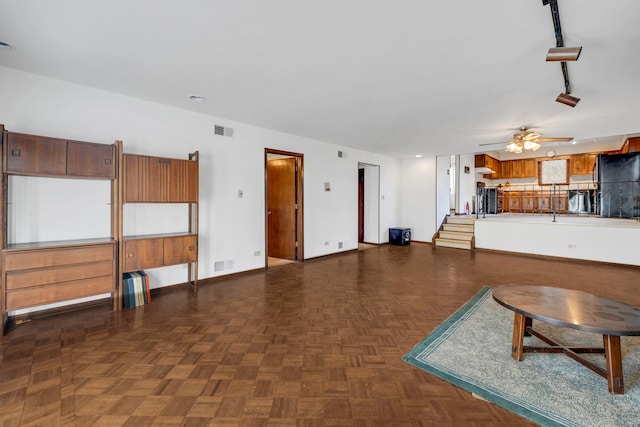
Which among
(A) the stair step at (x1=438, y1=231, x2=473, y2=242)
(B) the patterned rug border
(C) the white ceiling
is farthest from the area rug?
(A) the stair step at (x1=438, y1=231, x2=473, y2=242)

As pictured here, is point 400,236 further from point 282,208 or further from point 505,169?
point 505,169

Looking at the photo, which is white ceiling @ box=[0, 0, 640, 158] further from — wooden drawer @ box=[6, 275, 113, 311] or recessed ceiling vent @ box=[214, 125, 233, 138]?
wooden drawer @ box=[6, 275, 113, 311]

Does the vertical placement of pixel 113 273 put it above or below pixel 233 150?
below

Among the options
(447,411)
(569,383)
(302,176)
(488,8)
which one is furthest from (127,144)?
(569,383)

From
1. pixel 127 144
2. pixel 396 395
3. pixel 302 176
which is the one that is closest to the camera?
pixel 396 395

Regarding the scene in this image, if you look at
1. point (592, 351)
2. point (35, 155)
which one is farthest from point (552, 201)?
point (35, 155)

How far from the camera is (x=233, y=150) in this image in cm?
471

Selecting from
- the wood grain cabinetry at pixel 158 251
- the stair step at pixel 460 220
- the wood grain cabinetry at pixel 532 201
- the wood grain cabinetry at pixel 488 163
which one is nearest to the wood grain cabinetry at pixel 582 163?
the wood grain cabinetry at pixel 532 201

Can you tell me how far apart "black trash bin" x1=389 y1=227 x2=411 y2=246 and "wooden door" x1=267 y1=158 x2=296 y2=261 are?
3.45 meters

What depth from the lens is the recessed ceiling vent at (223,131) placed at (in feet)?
14.8

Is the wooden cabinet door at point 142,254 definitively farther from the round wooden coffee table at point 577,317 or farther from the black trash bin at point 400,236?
the black trash bin at point 400,236

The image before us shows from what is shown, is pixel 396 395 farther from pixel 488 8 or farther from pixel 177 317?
pixel 488 8

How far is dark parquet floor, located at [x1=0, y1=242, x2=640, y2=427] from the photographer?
5.56ft

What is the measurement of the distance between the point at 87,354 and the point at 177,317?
0.83m
